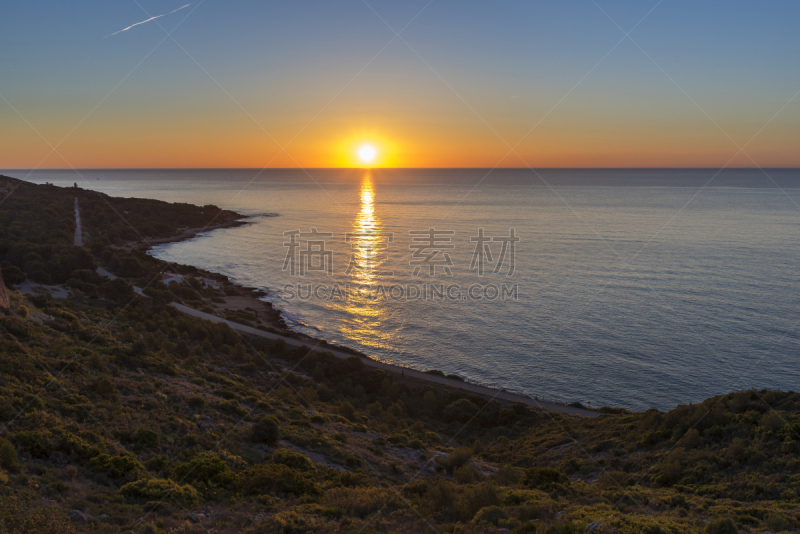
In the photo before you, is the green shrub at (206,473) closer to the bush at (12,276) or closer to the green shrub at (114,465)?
the green shrub at (114,465)

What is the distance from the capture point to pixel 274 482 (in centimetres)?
1327

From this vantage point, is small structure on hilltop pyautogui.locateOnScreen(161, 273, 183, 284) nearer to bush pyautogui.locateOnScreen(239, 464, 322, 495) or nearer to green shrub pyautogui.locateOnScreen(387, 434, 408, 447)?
green shrub pyautogui.locateOnScreen(387, 434, 408, 447)

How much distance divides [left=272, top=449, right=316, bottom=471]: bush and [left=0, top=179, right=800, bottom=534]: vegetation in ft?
0.20

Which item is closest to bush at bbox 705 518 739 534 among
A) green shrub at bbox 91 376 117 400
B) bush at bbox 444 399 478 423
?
bush at bbox 444 399 478 423

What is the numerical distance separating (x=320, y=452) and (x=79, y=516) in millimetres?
8822

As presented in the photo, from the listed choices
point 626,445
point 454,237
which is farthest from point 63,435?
point 454,237

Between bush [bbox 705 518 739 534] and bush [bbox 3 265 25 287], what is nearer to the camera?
bush [bbox 705 518 739 534]

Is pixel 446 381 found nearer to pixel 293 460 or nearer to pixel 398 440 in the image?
pixel 398 440

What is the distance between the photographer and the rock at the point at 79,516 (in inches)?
374

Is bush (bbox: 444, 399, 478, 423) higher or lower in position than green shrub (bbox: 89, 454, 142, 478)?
lower

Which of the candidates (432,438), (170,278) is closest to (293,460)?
(432,438)

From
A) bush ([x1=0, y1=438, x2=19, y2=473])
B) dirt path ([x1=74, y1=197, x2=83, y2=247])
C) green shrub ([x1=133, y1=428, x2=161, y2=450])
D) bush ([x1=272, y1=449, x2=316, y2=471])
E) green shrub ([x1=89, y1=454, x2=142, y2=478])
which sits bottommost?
bush ([x1=272, y1=449, x2=316, y2=471])

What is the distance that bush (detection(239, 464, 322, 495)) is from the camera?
1293cm

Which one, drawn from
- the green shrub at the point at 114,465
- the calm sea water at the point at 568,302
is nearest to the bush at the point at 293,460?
the green shrub at the point at 114,465
